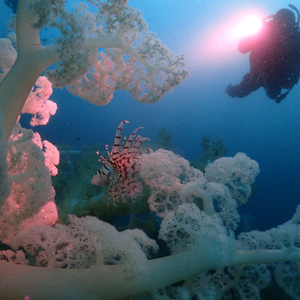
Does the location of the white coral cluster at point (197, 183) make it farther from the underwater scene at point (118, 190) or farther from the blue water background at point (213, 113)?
the blue water background at point (213, 113)

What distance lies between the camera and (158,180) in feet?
10.3

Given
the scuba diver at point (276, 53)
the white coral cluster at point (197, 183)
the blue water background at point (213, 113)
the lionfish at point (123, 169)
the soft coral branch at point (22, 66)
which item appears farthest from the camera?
the blue water background at point (213, 113)

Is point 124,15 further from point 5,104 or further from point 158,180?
point 158,180

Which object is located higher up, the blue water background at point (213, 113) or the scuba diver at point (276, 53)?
the blue water background at point (213, 113)

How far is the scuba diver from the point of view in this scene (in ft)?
18.9

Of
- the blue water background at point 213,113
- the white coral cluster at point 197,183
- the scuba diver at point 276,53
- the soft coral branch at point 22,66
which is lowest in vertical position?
the white coral cluster at point 197,183

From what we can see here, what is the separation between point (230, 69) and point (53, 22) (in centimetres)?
1871

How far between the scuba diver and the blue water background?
4.71 meters

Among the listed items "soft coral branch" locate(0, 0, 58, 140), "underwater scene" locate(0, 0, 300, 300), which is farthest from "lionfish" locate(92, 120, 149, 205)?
"soft coral branch" locate(0, 0, 58, 140)

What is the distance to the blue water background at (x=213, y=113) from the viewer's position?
1334cm

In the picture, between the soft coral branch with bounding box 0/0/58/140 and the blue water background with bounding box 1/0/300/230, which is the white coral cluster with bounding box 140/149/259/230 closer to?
the soft coral branch with bounding box 0/0/58/140

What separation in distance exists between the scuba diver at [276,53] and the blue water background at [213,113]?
4.71 meters

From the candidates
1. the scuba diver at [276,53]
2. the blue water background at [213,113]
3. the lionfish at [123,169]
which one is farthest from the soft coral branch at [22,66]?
the blue water background at [213,113]

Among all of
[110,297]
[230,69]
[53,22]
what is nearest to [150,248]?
[110,297]
